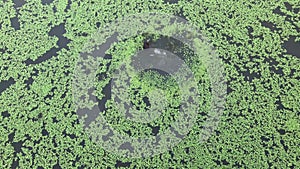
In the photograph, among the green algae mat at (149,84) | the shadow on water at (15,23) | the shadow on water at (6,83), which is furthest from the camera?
the shadow on water at (15,23)

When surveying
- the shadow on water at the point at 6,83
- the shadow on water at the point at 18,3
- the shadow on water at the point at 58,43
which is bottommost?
the shadow on water at the point at 6,83

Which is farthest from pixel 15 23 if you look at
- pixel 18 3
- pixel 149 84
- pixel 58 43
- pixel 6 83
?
pixel 149 84

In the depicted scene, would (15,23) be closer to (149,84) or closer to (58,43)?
(58,43)

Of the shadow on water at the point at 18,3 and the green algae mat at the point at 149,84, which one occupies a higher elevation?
the shadow on water at the point at 18,3

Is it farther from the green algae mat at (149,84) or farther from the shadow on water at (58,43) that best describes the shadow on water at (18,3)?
the shadow on water at (58,43)

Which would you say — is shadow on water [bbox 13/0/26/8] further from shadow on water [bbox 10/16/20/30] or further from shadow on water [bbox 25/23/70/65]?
shadow on water [bbox 25/23/70/65]

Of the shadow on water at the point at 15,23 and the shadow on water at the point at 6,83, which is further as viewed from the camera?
the shadow on water at the point at 15,23

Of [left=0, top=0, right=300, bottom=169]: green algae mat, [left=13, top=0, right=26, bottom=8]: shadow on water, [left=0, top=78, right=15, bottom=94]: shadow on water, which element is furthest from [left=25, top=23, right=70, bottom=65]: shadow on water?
[left=13, top=0, right=26, bottom=8]: shadow on water

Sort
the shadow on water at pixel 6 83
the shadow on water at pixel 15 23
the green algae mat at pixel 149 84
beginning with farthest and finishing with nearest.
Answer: the shadow on water at pixel 15 23 → the shadow on water at pixel 6 83 → the green algae mat at pixel 149 84

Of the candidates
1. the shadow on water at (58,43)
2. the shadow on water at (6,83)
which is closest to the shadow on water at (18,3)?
the shadow on water at (58,43)

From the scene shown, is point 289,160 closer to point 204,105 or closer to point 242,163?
point 242,163
